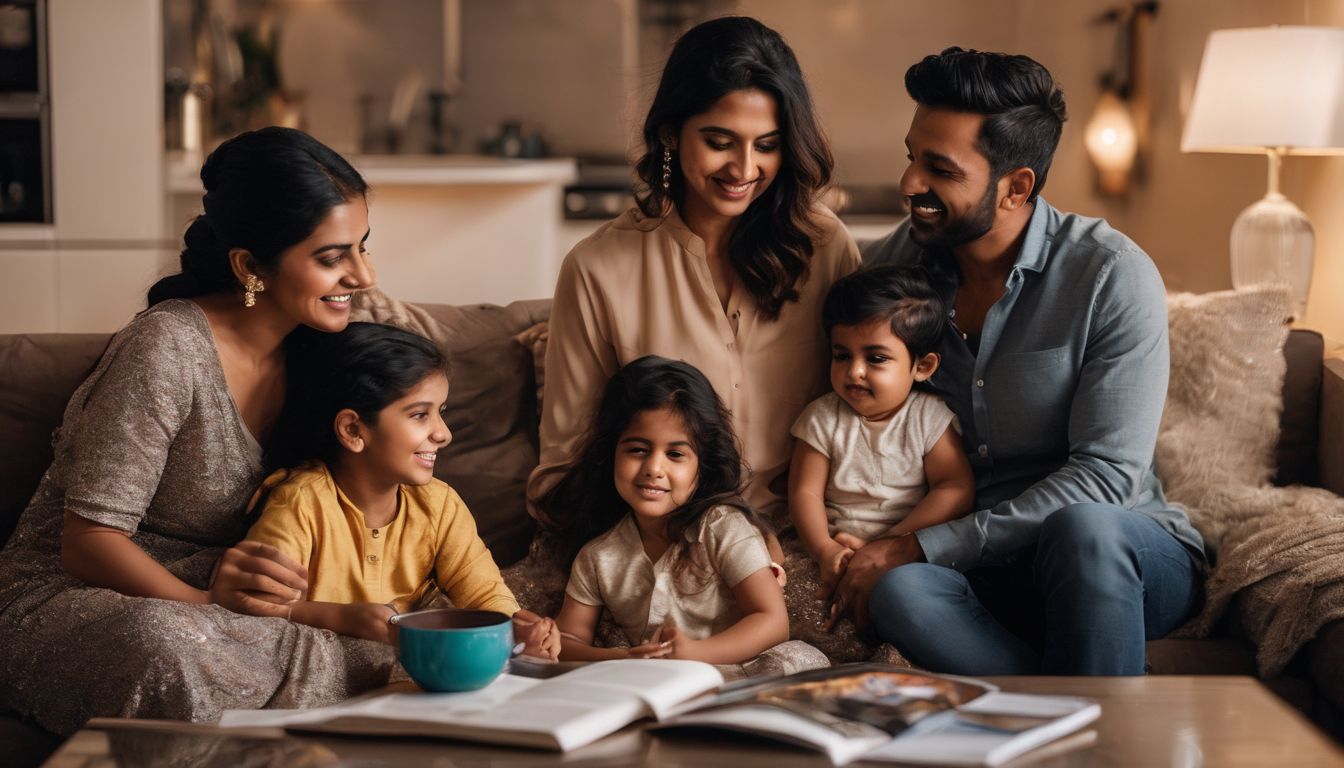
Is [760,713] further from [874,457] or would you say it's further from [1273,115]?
[1273,115]

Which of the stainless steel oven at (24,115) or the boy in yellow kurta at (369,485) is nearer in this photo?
the boy in yellow kurta at (369,485)

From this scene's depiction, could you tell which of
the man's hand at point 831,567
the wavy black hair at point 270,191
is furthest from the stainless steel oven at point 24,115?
the man's hand at point 831,567

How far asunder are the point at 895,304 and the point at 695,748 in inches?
41.1

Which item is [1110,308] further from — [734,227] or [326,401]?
[326,401]

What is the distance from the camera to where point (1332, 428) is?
2381 millimetres

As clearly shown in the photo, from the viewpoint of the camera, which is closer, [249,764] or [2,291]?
[249,764]

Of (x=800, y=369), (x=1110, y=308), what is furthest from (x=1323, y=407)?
(x=800, y=369)

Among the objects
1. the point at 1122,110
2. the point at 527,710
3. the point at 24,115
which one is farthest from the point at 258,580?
the point at 1122,110

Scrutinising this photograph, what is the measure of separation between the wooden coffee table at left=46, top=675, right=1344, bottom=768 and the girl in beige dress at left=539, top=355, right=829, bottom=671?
68 cm

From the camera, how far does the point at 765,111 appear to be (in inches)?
84.0

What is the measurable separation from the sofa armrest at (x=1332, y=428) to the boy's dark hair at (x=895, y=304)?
2.51 ft

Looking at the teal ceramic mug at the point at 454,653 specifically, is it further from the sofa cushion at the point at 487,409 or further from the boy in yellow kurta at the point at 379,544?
the sofa cushion at the point at 487,409

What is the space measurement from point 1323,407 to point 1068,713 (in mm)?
1452

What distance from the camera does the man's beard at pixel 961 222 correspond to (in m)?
2.15
